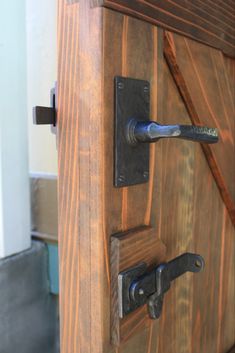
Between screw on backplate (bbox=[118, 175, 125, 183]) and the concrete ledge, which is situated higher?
screw on backplate (bbox=[118, 175, 125, 183])

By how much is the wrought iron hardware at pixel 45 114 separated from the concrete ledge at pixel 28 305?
452 mm

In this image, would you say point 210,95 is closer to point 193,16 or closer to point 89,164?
point 193,16

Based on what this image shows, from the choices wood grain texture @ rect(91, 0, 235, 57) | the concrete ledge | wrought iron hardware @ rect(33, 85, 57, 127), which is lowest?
the concrete ledge

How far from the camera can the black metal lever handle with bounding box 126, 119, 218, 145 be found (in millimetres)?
432

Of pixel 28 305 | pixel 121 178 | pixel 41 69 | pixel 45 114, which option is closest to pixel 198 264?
pixel 121 178

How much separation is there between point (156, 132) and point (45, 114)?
0.14m

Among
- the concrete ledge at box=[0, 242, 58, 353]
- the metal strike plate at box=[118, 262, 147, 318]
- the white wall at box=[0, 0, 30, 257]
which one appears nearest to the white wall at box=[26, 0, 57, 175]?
the white wall at box=[0, 0, 30, 257]

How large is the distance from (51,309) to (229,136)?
60cm

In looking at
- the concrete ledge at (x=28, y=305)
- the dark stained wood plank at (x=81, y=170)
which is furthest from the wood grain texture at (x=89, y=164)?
the concrete ledge at (x=28, y=305)

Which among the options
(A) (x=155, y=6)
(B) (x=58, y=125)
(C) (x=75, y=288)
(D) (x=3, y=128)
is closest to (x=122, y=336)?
(C) (x=75, y=288)

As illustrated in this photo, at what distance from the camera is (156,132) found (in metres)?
0.44

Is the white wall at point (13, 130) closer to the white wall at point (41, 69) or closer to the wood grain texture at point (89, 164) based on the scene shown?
the white wall at point (41, 69)

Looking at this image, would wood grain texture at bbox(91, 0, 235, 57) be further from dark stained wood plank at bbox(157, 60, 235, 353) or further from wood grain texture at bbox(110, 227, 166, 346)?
wood grain texture at bbox(110, 227, 166, 346)

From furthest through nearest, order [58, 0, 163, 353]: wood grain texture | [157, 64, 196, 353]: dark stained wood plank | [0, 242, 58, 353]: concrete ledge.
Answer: [0, 242, 58, 353]: concrete ledge < [157, 64, 196, 353]: dark stained wood plank < [58, 0, 163, 353]: wood grain texture
